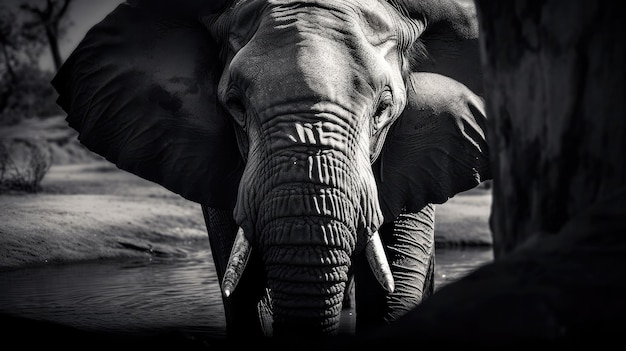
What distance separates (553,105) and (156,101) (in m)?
2.27

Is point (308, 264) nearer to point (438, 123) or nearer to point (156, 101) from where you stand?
point (438, 123)

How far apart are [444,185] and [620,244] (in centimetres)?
228

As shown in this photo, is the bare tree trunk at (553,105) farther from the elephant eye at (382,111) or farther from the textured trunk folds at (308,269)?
the elephant eye at (382,111)

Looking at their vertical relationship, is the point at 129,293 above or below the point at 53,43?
above

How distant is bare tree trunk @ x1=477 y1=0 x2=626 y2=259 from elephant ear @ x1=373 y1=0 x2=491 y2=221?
1.78 metres

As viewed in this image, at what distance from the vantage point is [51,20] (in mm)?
21828

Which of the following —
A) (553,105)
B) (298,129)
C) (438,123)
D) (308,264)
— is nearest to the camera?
(553,105)

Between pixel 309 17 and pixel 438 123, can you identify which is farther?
pixel 438 123

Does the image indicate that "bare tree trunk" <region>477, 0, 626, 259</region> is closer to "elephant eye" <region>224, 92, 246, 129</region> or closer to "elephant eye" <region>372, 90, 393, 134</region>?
"elephant eye" <region>372, 90, 393, 134</region>

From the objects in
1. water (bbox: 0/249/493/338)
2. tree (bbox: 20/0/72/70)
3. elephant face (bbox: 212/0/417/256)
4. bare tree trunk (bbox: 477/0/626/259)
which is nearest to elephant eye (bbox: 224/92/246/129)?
elephant face (bbox: 212/0/417/256)

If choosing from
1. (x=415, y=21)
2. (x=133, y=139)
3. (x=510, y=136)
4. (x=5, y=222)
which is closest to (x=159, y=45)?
(x=133, y=139)

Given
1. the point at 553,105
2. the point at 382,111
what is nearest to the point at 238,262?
the point at 382,111

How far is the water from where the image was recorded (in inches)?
167

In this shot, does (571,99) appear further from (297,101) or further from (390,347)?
(297,101)
